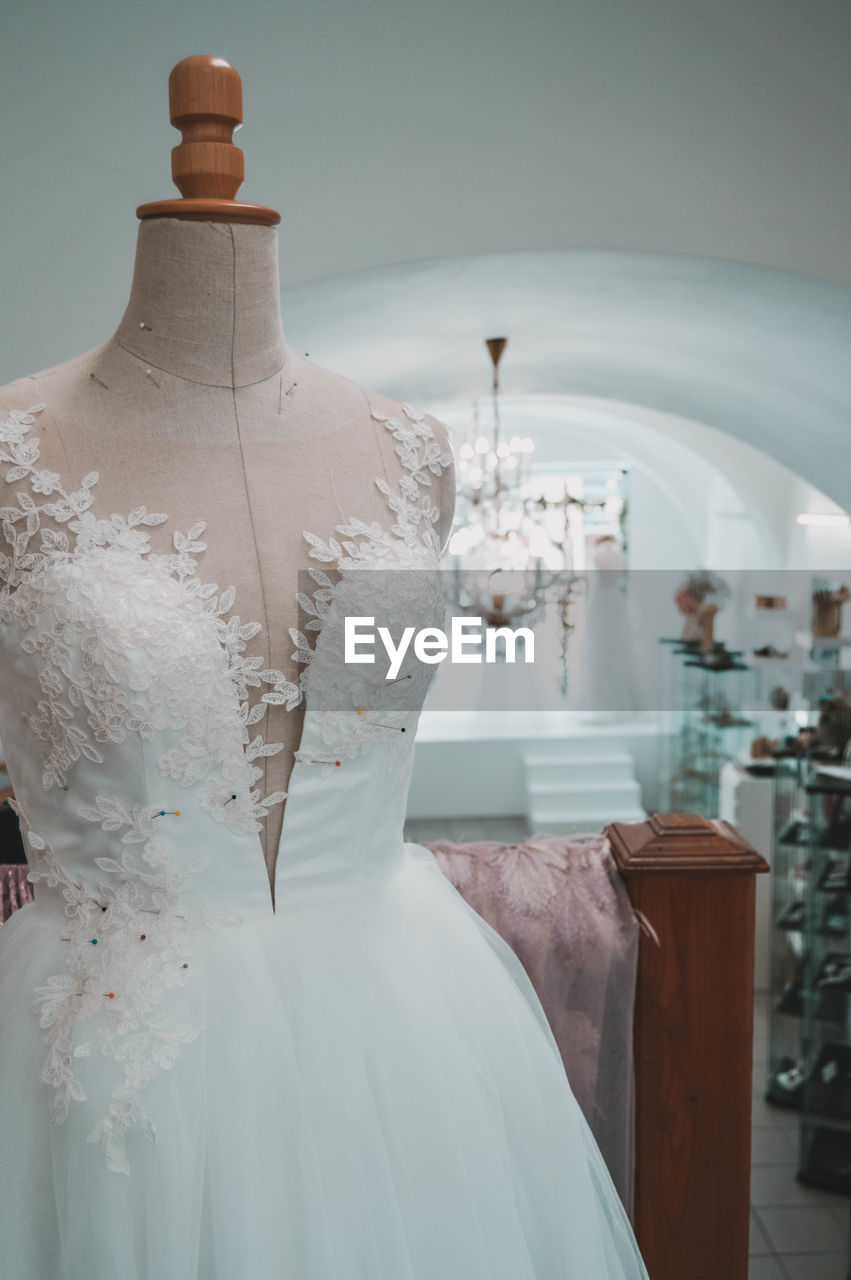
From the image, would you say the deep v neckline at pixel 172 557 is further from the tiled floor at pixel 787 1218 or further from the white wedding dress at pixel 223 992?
the tiled floor at pixel 787 1218

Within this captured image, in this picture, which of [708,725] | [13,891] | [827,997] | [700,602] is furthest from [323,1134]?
[700,602]

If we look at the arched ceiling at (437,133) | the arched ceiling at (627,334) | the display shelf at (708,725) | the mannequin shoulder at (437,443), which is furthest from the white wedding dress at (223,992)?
the display shelf at (708,725)

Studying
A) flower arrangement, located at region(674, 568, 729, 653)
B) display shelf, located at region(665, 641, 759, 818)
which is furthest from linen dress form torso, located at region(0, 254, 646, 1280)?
flower arrangement, located at region(674, 568, 729, 653)

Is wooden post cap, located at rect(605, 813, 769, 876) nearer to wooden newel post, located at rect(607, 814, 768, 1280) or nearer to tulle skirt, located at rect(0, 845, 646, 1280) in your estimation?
wooden newel post, located at rect(607, 814, 768, 1280)

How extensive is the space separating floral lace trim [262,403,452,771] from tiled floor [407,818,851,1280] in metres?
1.76

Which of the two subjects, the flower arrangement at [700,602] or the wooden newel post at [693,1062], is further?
the flower arrangement at [700,602]

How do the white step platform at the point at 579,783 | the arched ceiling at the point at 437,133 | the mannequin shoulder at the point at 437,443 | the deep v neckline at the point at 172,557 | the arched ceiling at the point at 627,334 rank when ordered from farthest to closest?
the white step platform at the point at 579,783, the arched ceiling at the point at 627,334, the arched ceiling at the point at 437,133, the mannequin shoulder at the point at 437,443, the deep v neckline at the point at 172,557

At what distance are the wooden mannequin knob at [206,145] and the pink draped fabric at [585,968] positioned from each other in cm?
92

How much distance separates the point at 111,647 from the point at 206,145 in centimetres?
54

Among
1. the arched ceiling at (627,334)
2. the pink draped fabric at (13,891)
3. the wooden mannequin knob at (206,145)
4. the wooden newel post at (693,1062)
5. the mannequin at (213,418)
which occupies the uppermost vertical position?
the arched ceiling at (627,334)

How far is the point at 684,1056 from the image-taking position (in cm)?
147

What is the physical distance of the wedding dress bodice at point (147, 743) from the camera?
994 mm

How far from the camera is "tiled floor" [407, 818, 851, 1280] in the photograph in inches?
123

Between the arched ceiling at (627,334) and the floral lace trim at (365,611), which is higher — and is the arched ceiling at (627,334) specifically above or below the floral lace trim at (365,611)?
above
